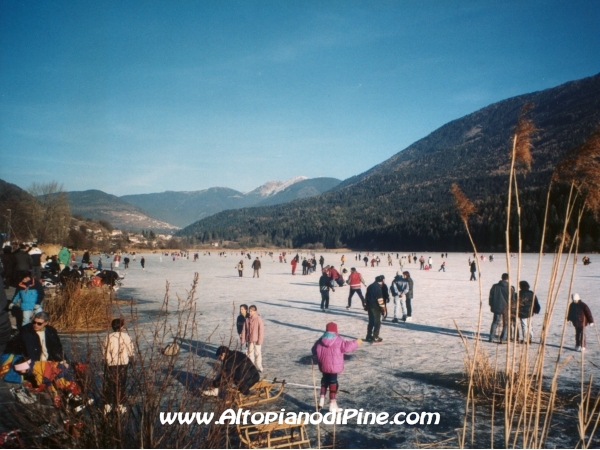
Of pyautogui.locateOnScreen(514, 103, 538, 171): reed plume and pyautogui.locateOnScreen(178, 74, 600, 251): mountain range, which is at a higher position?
pyautogui.locateOnScreen(178, 74, 600, 251): mountain range

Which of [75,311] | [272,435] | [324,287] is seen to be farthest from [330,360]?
[324,287]

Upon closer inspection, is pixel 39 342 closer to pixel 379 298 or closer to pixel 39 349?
pixel 39 349

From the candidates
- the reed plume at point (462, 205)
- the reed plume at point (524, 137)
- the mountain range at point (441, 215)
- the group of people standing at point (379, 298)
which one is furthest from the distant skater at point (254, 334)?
the mountain range at point (441, 215)

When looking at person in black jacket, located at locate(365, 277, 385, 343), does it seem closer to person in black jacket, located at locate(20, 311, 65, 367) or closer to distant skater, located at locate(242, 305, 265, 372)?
distant skater, located at locate(242, 305, 265, 372)

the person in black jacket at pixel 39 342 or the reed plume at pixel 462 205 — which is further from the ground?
the reed plume at pixel 462 205

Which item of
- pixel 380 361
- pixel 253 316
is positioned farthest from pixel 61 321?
pixel 380 361

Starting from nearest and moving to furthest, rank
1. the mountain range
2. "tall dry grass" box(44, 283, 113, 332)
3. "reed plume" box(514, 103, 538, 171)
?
"reed plume" box(514, 103, 538, 171) < "tall dry grass" box(44, 283, 113, 332) < the mountain range

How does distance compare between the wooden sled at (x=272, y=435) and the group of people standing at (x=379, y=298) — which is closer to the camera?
the wooden sled at (x=272, y=435)

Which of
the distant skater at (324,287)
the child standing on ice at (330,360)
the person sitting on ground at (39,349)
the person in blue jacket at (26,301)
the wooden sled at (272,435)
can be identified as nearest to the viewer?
the wooden sled at (272,435)

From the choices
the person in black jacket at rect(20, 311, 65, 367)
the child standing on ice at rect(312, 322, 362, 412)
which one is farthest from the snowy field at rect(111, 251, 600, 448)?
the person in black jacket at rect(20, 311, 65, 367)

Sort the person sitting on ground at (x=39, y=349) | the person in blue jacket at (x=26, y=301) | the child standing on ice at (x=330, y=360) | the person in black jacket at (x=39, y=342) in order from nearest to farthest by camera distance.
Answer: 1. the person sitting on ground at (x=39, y=349)
2. the person in black jacket at (x=39, y=342)
3. the child standing on ice at (x=330, y=360)
4. the person in blue jacket at (x=26, y=301)

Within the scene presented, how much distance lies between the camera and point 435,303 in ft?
45.7

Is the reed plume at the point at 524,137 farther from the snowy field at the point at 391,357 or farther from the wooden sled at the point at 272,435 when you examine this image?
the wooden sled at the point at 272,435

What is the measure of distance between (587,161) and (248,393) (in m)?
3.89
